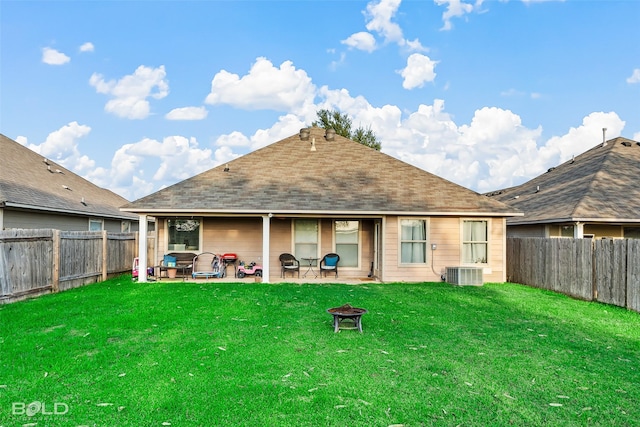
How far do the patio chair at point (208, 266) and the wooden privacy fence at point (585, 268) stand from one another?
30.7 feet

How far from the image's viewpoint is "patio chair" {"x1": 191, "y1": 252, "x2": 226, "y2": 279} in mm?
12823

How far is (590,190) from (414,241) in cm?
642

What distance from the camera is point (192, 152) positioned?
2373cm

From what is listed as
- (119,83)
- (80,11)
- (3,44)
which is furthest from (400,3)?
(3,44)

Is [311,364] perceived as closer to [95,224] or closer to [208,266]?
[208,266]

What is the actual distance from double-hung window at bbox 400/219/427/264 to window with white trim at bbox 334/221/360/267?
167 centimetres

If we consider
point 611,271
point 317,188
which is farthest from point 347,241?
point 611,271

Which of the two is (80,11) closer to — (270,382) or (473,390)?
(270,382)

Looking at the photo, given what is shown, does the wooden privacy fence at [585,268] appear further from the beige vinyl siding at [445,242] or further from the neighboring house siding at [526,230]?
the beige vinyl siding at [445,242]

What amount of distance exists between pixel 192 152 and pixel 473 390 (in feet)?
72.2

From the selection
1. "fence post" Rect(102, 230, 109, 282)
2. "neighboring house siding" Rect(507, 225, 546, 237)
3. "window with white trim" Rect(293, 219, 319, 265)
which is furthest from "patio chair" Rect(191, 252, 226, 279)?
"neighboring house siding" Rect(507, 225, 546, 237)

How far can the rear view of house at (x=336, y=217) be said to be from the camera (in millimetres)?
12422

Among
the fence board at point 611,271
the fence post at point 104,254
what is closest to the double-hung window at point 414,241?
the fence board at point 611,271

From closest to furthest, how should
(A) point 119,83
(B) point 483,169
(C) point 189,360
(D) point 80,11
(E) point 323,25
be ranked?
(C) point 189,360 < (D) point 80,11 < (E) point 323,25 < (A) point 119,83 < (B) point 483,169
